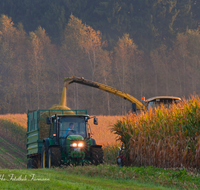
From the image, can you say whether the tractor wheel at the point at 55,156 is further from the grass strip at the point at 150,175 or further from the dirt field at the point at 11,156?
the dirt field at the point at 11,156

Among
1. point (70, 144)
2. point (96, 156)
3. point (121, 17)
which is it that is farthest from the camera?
point (121, 17)

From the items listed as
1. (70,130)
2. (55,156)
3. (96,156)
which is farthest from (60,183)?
(70,130)

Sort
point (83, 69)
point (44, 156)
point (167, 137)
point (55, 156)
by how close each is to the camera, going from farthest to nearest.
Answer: point (83, 69) < point (44, 156) < point (55, 156) < point (167, 137)

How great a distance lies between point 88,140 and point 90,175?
251 cm

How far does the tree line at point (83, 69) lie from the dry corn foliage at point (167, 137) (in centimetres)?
3295

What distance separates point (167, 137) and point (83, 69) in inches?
1511

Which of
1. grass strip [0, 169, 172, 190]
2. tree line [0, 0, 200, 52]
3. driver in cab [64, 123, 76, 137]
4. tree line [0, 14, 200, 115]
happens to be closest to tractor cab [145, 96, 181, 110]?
driver in cab [64, 123, 76, 137]

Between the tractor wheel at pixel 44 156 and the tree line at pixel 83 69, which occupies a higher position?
the tree line at pixel 83 69

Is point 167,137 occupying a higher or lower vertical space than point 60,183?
higher

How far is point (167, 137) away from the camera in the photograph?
1211cm

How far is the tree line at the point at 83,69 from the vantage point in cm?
4856

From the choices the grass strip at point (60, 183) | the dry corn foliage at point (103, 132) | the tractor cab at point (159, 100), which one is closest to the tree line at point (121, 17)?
the dry corn foliage at point (103, 132)

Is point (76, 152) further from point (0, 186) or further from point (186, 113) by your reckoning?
point (0, 186)

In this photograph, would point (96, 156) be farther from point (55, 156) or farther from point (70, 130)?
point (55, 156)
